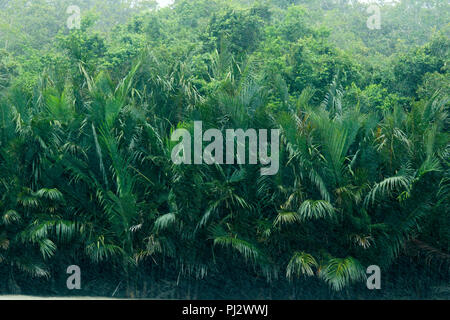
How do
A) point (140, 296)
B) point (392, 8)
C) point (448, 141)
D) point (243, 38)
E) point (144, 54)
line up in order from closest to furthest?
point (448, 141)
point (140, 296)
point (144, 54)
point (243, 38)
point (392, 8)

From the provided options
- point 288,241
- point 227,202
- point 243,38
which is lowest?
point 288,241

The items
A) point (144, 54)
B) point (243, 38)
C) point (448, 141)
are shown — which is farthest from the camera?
point (243, 38)

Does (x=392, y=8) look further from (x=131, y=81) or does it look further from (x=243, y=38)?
(x=131, y=81)

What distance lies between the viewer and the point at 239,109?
30.0 ft

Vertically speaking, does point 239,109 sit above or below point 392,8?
below

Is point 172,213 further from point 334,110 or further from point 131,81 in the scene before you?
point 334,110

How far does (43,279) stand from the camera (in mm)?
9609

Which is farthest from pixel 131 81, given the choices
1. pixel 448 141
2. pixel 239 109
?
pixel 448 141

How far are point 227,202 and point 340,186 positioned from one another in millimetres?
1702

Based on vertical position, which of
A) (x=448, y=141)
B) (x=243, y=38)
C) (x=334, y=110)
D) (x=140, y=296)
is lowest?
(x=140, y=296)

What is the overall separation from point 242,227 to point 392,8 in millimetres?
27091

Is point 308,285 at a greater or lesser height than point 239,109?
lesser

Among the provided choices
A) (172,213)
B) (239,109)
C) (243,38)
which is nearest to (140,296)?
(172,213)

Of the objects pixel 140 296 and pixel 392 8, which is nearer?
pixel 140 296
